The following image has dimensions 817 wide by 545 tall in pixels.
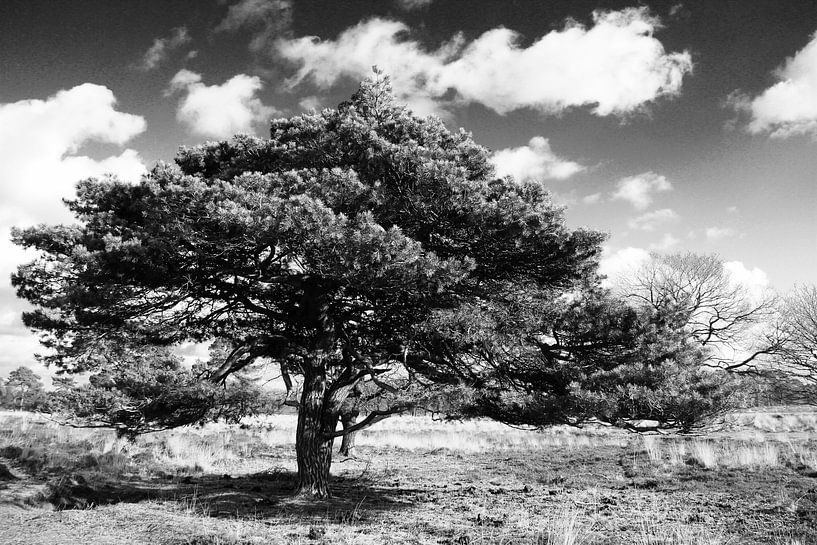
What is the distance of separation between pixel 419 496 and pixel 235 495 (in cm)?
420

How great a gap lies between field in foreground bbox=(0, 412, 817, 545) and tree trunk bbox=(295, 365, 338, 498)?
0.45m

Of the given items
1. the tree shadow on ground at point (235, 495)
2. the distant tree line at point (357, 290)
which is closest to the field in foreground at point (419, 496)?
the tree shadow on ground at point (235, 495)

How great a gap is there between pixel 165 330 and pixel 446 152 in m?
6.52

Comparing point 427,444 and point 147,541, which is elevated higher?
point 147,541

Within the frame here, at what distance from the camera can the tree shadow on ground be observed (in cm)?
859

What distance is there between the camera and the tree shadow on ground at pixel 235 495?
8586 mm

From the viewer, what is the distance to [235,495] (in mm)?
10234

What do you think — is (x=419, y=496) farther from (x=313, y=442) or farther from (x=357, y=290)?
(x=357, y=290)

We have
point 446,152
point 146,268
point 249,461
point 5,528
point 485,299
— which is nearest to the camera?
point 5,528

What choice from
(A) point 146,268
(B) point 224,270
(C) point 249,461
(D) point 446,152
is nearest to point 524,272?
(D) point 446,152

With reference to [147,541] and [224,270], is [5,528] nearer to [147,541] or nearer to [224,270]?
[147,541]

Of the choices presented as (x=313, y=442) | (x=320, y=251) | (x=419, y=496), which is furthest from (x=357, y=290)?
(x=419, y=496)

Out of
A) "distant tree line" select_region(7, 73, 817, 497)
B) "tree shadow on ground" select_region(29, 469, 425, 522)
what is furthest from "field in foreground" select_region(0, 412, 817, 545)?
"distant tree line" select_region(7, 73, 817, 497)

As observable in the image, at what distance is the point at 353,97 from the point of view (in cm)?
934
